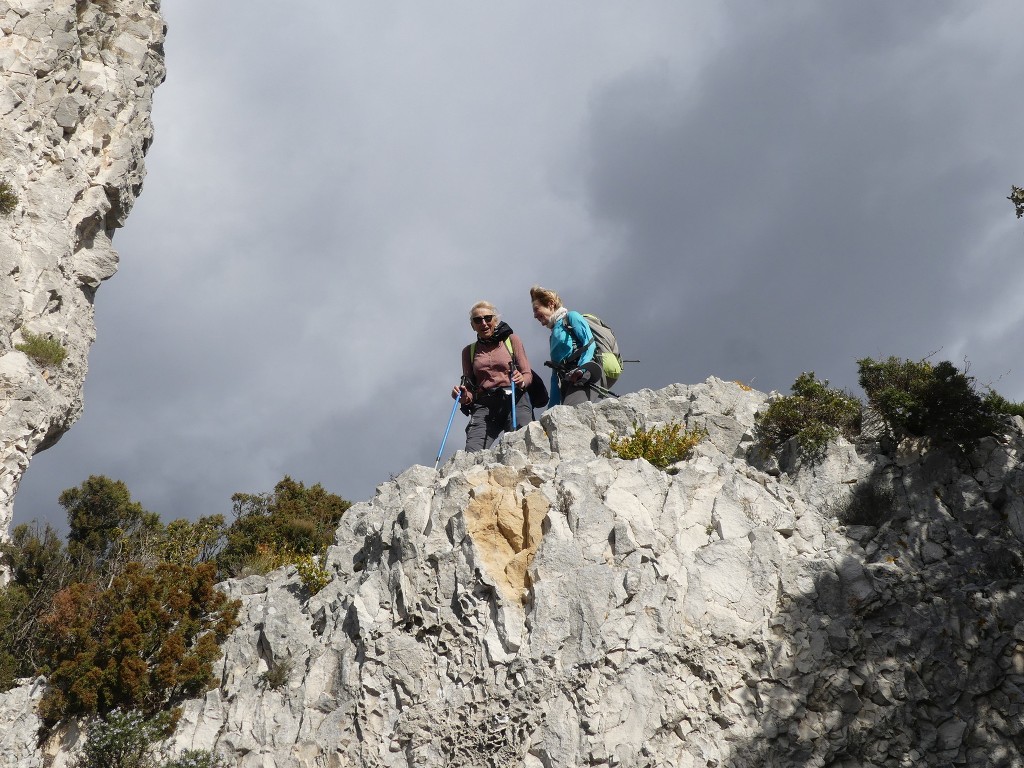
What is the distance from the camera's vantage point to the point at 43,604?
15.7 m

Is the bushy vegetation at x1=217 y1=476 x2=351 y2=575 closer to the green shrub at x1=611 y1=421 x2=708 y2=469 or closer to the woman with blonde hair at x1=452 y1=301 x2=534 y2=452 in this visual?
the woman with blonde hair at x1=452 y1=301 x2=534 y2=452

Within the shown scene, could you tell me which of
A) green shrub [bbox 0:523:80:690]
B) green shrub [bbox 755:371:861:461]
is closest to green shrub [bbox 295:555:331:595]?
green shrub [bbox 0:523:80:690]

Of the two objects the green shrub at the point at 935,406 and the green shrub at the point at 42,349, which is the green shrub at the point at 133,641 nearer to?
Answer: the green shrub at the point at 42,349

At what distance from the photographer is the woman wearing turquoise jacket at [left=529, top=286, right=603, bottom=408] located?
17.1m

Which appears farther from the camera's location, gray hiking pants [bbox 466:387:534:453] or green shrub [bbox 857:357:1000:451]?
gray hiking pants [bbox 466:387:534:453]

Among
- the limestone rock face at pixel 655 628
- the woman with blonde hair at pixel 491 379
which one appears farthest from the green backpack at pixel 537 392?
the limestone rock face at pixel 655 628

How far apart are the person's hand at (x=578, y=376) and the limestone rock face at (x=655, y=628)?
1714 millimetres

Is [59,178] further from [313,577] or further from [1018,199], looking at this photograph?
[1018,199]

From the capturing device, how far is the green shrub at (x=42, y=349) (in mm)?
17500

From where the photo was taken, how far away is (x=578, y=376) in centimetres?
1709

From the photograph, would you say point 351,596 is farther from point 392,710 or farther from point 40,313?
point 40,313

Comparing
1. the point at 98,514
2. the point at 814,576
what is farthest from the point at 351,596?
the point at 98,514

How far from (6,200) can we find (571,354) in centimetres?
1213

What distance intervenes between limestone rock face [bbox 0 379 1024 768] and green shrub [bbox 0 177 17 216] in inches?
386
